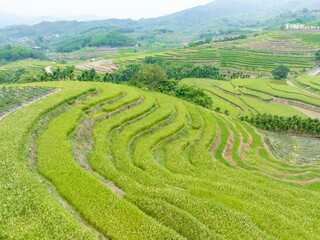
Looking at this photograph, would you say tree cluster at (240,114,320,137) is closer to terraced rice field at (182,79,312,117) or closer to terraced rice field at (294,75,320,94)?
terraced rice field at (182,79,312,117)

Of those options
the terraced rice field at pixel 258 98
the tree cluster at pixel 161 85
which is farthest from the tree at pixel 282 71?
the tree cluster at pixel 161 85

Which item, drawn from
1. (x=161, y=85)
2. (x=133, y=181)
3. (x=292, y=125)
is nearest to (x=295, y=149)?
(x=292, y=125)

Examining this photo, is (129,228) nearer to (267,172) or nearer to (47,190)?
(47,190)

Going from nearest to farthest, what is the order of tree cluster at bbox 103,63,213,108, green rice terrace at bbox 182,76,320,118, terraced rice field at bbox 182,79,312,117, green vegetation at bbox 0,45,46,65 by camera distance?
tree cluster at bbox 103,63,213,108, green rice terrace at bbox 182,76,320,118, terraced rice field at bbox 182,79,312,117, green vegetation at bbox 0,45,46,65

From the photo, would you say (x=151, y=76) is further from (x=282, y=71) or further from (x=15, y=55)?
(x=15, y=55)

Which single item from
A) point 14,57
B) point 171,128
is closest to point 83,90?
point 171,128

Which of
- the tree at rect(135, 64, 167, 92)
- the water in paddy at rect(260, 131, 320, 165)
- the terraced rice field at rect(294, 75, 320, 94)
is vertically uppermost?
the tree at rect(135, 64, 167, 92)

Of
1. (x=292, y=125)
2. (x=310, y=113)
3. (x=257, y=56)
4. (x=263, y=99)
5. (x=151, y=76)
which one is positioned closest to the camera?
(x=292, y=125)

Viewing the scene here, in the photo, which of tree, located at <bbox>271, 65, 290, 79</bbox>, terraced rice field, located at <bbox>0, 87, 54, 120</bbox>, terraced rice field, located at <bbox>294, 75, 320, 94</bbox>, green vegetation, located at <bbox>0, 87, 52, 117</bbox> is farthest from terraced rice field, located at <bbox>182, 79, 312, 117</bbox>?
green vegetation, located at <bbox>0, 87, 52, 117</bbox>
